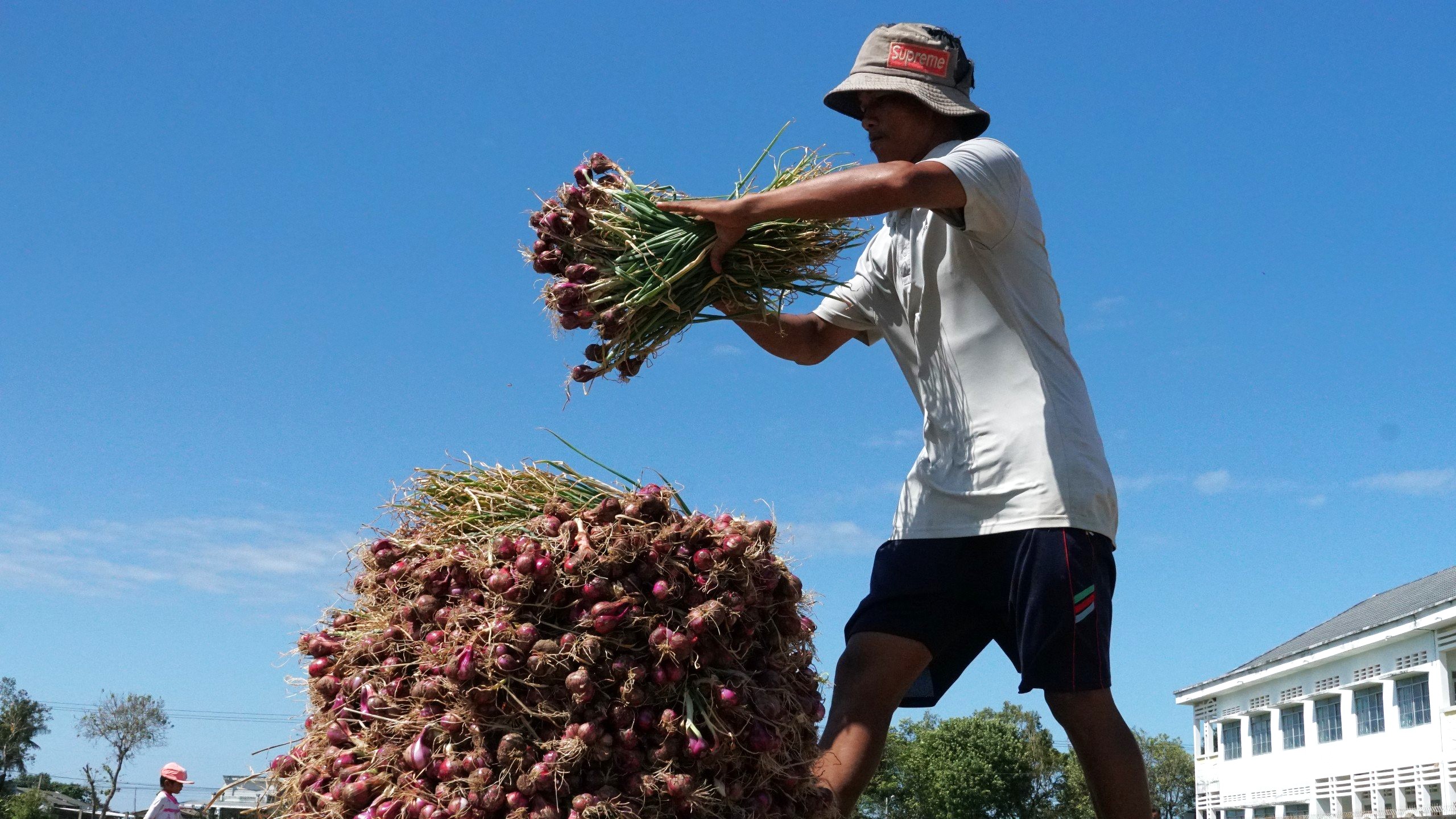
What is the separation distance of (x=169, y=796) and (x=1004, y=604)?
335 inches

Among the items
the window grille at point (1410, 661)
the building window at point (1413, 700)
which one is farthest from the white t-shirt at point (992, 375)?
the window grille at point (1410, 661)

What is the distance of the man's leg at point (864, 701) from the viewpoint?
284 cm

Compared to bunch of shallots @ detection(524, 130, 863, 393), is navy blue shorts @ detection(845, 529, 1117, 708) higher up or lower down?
lower down

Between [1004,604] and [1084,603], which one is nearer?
[1084,603]

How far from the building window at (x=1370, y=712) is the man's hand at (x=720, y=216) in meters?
48.6

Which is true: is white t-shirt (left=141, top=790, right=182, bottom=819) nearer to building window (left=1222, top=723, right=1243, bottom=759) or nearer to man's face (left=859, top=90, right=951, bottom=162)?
man's face (left=859, top=90, right=951, bottom=162)

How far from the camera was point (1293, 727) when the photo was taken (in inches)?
1986

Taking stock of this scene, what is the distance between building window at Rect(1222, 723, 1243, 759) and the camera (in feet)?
183

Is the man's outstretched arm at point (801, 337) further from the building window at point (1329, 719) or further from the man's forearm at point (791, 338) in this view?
the building window at point (1329, 719)

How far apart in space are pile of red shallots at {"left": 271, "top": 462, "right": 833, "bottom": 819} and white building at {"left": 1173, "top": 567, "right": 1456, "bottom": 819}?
143 ft

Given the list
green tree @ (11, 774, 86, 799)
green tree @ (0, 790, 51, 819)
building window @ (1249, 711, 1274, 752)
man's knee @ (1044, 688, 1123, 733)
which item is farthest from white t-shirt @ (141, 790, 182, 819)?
green tree @ (11, 774, 86, 799)

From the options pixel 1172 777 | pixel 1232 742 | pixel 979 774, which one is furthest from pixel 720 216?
pixel 1172 777

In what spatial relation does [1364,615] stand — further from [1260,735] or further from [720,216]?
[720,216]

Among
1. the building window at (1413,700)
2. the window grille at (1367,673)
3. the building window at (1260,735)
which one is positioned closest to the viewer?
the building window at (1413,700)
